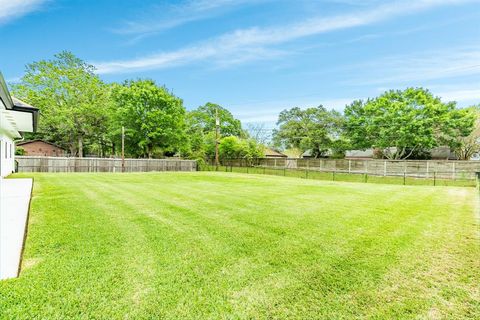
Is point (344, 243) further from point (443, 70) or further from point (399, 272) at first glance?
point (443, 70)

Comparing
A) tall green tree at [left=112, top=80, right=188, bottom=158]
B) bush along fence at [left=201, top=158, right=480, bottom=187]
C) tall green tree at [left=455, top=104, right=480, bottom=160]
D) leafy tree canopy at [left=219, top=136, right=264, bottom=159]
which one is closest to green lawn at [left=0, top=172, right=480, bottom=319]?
bush along fence at [left=201, top=158, right=480, bottom=187]

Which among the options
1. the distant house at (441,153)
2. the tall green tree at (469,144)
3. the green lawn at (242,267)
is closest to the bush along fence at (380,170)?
the tall green tree at (469,144)

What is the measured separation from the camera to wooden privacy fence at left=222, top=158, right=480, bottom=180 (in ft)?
61.9

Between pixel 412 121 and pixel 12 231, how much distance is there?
29.8m

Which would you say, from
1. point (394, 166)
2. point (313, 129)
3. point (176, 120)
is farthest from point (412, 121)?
point (176, 120)

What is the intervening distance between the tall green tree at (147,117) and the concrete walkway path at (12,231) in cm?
2146

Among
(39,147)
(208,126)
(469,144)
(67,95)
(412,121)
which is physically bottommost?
(39,147)

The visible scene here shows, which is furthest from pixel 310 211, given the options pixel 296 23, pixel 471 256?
pixel 296 23

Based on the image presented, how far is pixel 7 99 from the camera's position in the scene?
541cm

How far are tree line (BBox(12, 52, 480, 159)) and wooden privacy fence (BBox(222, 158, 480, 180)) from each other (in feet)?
17.8

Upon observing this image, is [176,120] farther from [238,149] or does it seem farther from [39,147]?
[39,147]

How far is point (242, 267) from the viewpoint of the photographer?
2936 mm

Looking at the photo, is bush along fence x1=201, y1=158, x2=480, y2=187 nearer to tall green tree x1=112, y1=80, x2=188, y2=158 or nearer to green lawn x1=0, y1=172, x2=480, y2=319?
tall green tree x1=112, y1=80, x2=188, y2=158

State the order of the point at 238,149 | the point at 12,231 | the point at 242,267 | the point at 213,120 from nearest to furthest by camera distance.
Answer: the point at 242,267
the point at 12,231
the point at 238,149
the point at 213,120
